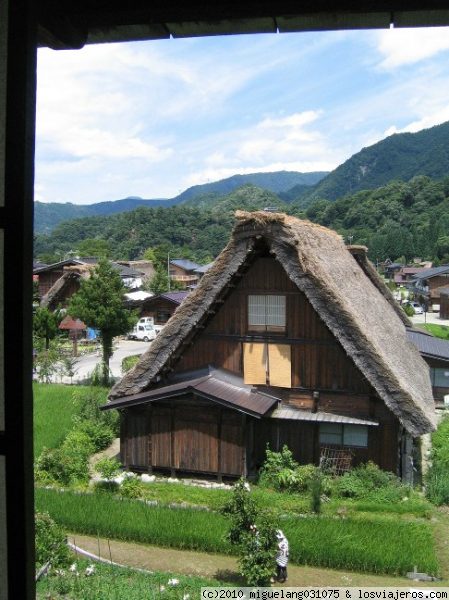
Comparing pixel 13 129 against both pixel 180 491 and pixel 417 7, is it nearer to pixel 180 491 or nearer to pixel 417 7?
pixel 417 7

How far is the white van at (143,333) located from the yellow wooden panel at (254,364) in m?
24.0

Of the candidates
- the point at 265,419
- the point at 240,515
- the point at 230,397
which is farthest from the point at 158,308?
the point at 240,515

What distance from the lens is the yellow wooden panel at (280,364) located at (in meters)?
12.6

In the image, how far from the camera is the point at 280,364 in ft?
41.4

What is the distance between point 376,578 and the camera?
7.82 meters

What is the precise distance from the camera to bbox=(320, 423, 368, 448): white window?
1195 centimetres

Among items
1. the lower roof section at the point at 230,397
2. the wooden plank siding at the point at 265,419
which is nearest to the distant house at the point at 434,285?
the wooden plank siding at the point at 265,419

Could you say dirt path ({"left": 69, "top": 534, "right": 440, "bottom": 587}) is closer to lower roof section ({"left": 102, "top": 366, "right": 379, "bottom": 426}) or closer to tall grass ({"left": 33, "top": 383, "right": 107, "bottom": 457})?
lower roof section ({"left": 102, "top": 366, "right": 379, "bottom": 426})

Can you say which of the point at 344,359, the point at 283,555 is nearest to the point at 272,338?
the point at 344,359

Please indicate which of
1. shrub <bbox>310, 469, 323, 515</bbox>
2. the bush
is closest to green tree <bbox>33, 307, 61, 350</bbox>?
the bush

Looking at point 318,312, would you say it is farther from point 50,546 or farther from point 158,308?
point 158,308

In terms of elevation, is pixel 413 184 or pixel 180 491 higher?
pixel 413 184

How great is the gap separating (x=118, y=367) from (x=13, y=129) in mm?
25818

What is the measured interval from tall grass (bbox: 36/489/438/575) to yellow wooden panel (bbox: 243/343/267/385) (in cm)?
395
